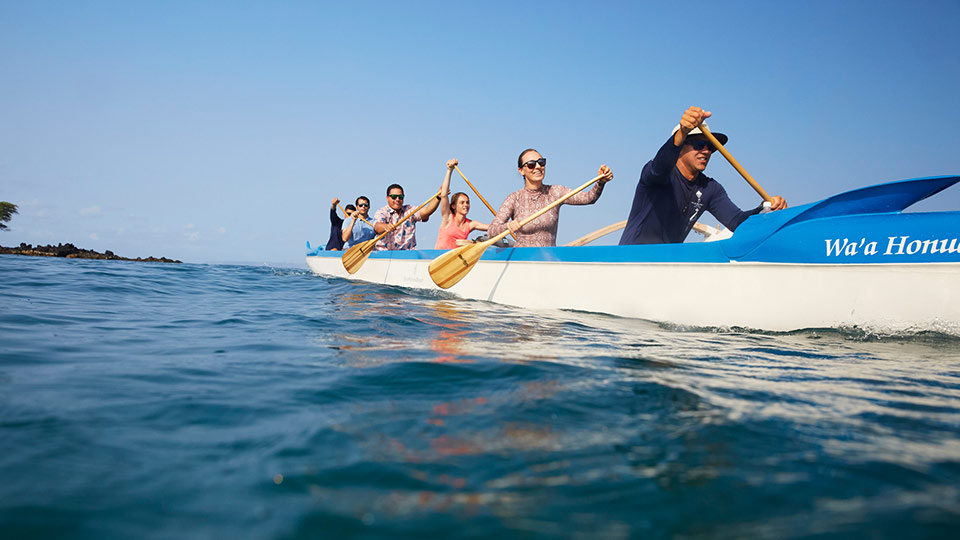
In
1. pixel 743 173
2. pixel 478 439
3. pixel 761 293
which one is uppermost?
pixel 743 173

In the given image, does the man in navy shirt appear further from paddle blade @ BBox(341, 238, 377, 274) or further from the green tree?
the green tree

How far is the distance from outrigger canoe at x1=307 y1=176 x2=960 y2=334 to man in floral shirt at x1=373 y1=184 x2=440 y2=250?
284 inches

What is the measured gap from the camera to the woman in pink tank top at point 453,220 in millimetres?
9570

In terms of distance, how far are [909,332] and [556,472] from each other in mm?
3681

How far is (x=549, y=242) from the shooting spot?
281 inches

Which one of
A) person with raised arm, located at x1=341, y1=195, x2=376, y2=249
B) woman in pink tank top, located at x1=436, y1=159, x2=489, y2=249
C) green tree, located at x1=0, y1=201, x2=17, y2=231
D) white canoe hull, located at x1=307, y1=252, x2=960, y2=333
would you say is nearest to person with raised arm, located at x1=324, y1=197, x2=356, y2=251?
person with raised arm, located at x1=341, y1=195, x2=376, y2=249

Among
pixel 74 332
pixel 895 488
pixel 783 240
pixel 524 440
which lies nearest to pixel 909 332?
pixel 783 240

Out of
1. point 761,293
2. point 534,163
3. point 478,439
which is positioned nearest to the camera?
point 478,439

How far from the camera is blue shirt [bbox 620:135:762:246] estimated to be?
5.17m

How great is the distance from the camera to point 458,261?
680cm

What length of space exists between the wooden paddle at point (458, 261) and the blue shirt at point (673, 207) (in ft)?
4.23

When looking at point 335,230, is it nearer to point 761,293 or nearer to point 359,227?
point 359,227

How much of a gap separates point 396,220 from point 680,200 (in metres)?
8.18

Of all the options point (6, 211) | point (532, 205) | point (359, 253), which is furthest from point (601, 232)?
point (6, 211)
